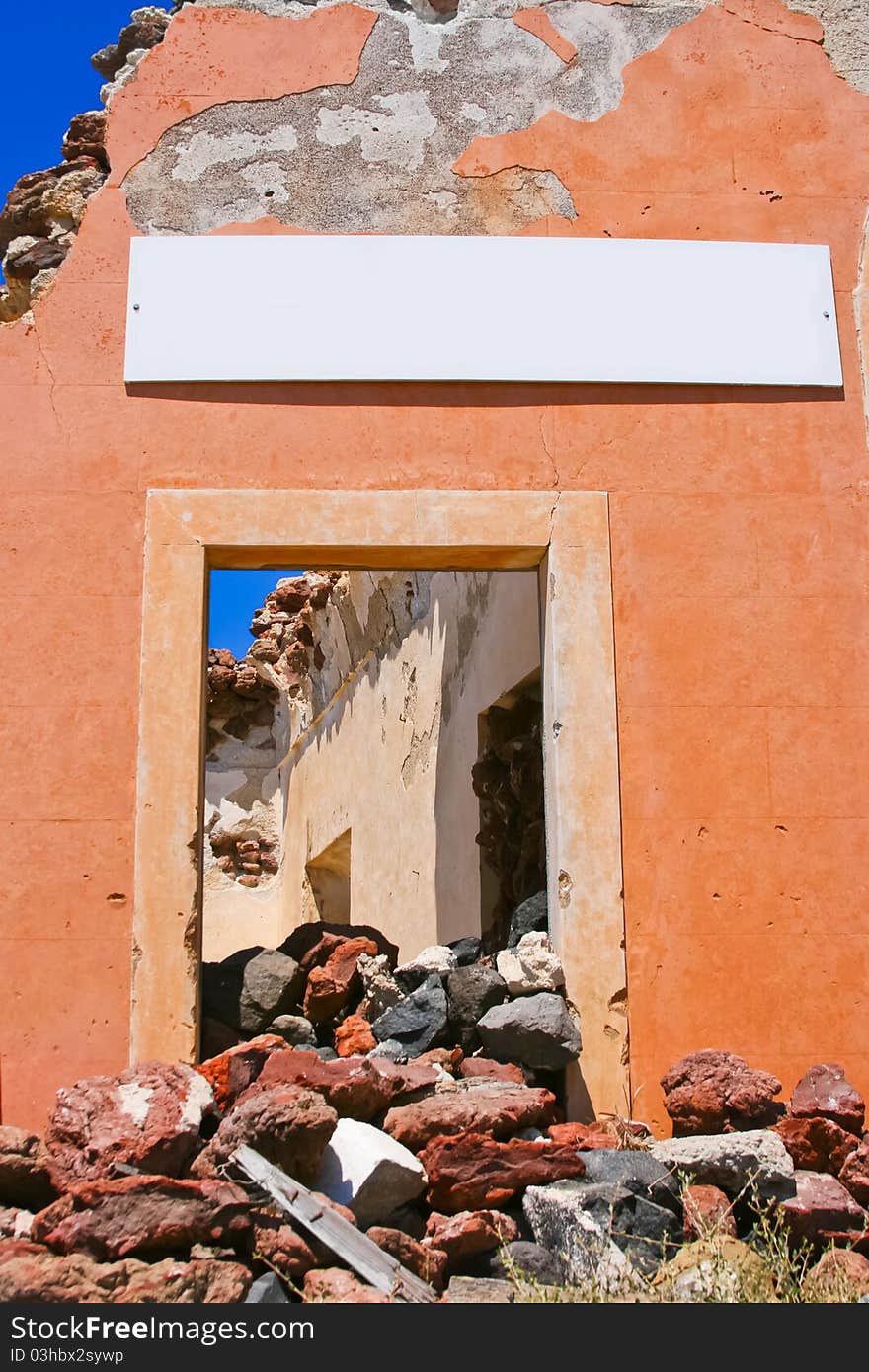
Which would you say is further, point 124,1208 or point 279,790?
point 279,790

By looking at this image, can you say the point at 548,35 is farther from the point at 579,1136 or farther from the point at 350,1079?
the point at 579,1136

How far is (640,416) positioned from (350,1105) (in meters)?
2.93

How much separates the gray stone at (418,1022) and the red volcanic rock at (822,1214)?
1.49m

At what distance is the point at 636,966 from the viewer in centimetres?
538

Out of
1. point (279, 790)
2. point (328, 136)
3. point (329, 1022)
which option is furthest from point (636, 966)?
point (279, 790)

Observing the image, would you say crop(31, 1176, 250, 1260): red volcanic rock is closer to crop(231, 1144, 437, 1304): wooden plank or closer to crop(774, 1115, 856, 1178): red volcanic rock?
crop(231, 1144, 437, 1304): wooden plank

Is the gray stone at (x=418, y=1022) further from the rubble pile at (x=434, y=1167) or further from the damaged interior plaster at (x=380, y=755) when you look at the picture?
the damaged interior plaster at (x=380, y=755)

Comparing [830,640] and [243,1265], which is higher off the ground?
[830,640]

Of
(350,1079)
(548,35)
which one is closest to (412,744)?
(548,35)

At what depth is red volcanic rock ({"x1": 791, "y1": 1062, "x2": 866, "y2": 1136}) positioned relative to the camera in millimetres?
4848

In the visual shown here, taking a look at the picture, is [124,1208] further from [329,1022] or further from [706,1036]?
[706,1036]

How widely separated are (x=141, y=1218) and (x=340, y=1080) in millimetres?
945

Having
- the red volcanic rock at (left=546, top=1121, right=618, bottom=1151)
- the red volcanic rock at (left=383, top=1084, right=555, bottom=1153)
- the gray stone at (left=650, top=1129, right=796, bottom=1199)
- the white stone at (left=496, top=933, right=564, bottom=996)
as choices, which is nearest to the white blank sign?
the white stone at (left=496, top=933, right=564, bottom=996)

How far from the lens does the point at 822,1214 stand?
4328 mm
